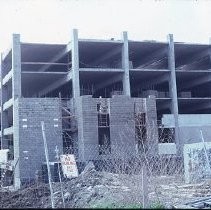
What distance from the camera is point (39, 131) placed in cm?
2825

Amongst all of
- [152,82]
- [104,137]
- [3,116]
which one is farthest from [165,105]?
[3,116]

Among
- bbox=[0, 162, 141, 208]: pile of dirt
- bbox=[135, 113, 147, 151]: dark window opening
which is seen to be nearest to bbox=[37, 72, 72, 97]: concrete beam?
bbox=[135, 113, 147, 151]: dark window opening

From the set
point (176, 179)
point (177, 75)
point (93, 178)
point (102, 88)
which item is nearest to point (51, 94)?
point (102, 88)

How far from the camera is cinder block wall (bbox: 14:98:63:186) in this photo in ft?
90.6

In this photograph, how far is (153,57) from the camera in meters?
38.1

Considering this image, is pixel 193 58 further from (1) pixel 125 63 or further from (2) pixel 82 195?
(2) pixel 82 195

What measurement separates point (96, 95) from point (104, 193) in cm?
2551

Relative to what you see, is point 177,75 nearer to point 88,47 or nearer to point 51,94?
point 88,47

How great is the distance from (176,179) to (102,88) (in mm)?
21481

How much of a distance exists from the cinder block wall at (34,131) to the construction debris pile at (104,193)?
7.38 meters

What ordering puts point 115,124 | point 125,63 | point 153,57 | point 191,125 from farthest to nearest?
point 153,57 < point 191,125 < point 125,63 < point 115,124

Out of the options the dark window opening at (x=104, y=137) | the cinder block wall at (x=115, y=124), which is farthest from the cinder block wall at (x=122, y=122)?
the dark window opening at (x=104, y=137)

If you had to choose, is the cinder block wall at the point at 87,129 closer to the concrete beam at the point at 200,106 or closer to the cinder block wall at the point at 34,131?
the cinder block wall at the point at 34,131

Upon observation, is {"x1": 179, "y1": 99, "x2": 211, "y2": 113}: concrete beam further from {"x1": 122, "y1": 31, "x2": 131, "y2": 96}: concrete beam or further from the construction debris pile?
the construction debris pile
